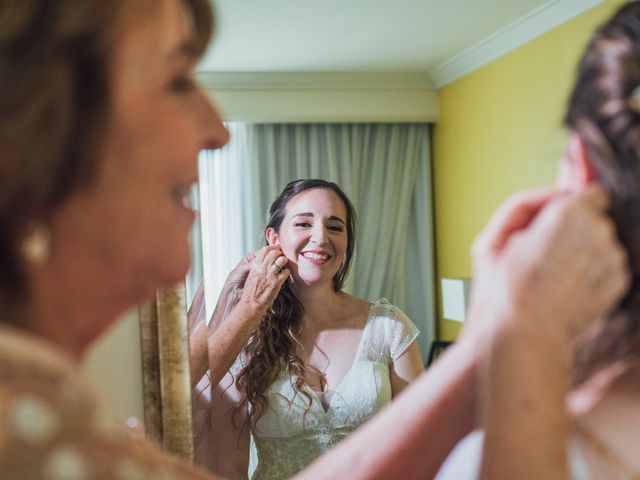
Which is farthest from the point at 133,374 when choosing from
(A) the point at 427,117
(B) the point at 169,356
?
(A) the point at 427,117

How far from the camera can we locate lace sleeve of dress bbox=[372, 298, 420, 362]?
1271 millimetres

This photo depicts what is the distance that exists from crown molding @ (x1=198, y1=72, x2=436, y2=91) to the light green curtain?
10 cm

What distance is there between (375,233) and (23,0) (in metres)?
1.32

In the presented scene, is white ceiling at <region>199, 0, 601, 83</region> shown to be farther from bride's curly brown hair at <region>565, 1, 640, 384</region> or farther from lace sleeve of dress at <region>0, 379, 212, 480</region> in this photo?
lace sleeve of dress at <region>0, 379, 212, 480</region>

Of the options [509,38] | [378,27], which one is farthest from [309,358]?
[509,38]

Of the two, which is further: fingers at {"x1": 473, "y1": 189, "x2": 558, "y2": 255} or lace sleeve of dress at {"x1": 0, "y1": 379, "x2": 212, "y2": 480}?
fingers at {"x1": 473, "y1": 189, "x2": 558, "y2": 255}

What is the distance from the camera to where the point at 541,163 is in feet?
5.80

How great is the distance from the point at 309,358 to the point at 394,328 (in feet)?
0.62

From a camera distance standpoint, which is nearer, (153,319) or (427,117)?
(153,319)

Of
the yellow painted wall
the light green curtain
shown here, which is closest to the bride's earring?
the light green curtain

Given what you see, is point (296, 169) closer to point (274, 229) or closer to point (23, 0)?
point (274, 229)

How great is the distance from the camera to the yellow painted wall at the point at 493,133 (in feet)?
5.90

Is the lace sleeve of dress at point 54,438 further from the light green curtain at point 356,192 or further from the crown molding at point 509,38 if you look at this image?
the crown molding at point 509,38

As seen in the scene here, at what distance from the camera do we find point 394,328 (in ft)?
4.24
